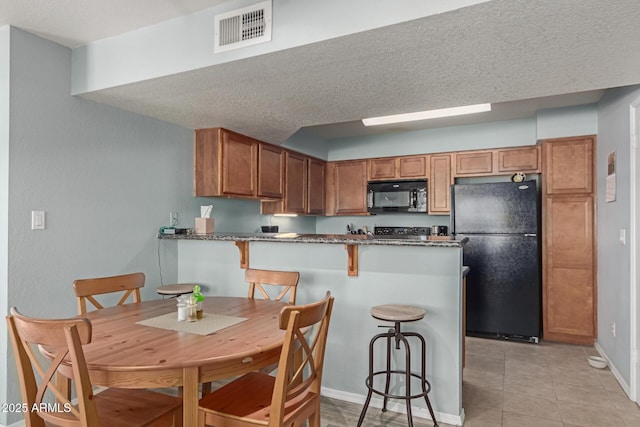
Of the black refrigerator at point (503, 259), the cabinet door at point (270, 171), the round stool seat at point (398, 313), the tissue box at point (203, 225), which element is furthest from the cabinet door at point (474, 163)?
the tissue box at point (203, 225)

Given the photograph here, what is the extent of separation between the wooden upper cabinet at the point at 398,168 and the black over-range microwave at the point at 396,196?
83mm

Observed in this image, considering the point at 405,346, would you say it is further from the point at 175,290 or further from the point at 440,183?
the point at 440,183

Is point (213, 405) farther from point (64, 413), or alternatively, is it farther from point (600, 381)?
point (600, 381)

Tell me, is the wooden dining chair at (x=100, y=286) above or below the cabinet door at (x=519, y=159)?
below

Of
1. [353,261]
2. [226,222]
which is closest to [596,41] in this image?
[353,261]

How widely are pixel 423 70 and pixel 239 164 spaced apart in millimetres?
2131

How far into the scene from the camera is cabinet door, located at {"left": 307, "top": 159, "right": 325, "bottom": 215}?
517cm

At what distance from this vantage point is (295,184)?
483cm

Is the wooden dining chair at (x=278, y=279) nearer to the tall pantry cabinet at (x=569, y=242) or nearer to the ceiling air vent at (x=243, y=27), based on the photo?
the ceiling air vent at (x=243, y=27)

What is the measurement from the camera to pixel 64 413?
4.86ft

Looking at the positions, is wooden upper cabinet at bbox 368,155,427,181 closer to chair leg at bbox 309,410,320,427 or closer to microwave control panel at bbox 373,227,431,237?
microwave control panel at bbox 373,227,431,237

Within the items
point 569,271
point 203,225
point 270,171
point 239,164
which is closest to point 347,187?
point 270,171

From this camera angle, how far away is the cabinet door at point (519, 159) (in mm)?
4402

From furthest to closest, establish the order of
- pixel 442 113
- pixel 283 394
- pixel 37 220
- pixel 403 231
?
1. pixel 403 231
2. pixel 442 113
3. pixel 37 220
4. pixel 283 394
